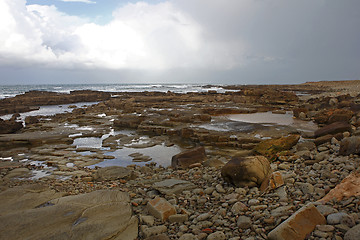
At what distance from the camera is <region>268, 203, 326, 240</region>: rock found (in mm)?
2855

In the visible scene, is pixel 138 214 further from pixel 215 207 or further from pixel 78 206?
pixel 215 207

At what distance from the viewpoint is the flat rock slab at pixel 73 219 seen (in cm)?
342

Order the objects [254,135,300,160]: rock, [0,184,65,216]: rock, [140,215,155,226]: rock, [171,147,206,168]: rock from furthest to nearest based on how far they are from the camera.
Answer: [171,147,206,168]: rock < [254,135,300,160]: rock < [0,184,65,216]: rock < [140,215,155,226]: rock

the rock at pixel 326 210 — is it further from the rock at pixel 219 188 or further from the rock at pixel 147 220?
the rock at pixel 147 220

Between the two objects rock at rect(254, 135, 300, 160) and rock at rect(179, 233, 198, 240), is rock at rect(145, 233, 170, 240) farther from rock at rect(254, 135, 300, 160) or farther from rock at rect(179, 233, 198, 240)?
rock at rect(254, 135, 300, 160)

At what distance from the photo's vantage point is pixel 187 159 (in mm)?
8164

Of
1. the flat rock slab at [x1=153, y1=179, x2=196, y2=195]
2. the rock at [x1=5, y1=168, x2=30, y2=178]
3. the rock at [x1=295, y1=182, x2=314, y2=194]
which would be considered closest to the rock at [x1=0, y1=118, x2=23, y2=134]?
the rock at [x1=5, y1=168, x2=30, y2=178]

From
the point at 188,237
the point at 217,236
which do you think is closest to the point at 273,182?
the point at 217,236

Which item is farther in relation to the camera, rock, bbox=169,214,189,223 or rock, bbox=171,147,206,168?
rock, bbox=171,147,206,168

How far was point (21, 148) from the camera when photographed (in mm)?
11781

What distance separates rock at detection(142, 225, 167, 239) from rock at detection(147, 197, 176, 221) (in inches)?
9.8

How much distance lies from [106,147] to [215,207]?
868 centimetres

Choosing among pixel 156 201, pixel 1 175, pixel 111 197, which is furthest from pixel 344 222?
pixel 1 175

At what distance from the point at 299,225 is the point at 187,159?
539 centimetres
